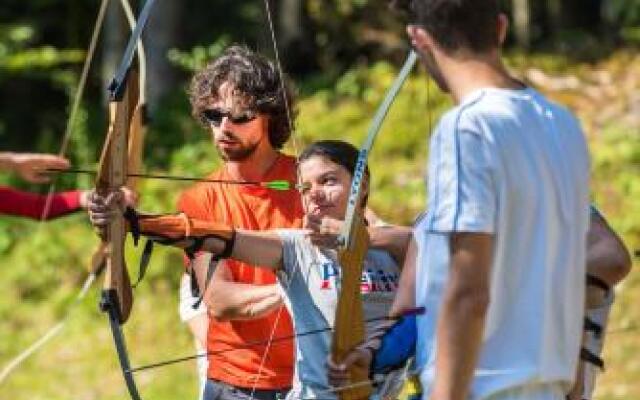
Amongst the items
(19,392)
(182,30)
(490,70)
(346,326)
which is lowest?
(19,392)

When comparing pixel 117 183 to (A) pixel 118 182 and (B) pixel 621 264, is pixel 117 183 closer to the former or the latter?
(A) pixel 118 182

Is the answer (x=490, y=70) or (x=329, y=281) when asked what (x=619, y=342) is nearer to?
(x=329, y=281)

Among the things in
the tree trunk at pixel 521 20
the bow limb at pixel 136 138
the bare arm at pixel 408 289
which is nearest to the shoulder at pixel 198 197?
the bow limb at pixel 136 138

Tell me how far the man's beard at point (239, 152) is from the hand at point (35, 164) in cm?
40

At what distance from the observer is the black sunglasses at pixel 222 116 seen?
4.49 m

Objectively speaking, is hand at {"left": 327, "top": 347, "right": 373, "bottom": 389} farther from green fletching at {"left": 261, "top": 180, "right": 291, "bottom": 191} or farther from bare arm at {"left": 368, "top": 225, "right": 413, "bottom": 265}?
green fletching at {"left": 261, "top": 180, "right": 291, "bottom": 191}

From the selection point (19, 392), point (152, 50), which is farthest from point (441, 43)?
point (152, 50)

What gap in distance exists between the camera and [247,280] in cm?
443

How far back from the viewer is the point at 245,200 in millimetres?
4520

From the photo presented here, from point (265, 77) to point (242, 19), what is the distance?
12.4 meters

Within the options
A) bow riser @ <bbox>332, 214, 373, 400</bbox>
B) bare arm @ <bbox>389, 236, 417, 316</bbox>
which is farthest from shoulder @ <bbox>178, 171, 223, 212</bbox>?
bare arm @ <bbox>389, 236, 417, 316</bbox>

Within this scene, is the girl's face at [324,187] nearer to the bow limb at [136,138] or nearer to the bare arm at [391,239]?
the bare arm at [391,239]

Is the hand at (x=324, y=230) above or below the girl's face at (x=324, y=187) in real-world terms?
below

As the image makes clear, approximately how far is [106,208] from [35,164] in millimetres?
746
